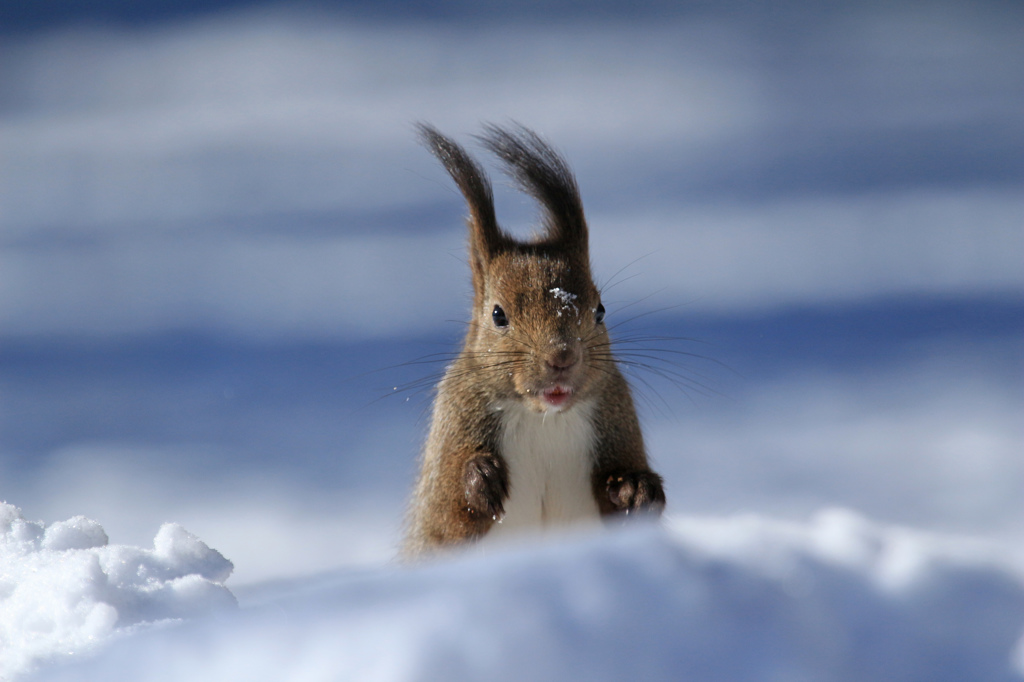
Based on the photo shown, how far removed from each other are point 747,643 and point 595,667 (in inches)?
6.1

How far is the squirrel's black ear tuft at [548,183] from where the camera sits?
2.95m

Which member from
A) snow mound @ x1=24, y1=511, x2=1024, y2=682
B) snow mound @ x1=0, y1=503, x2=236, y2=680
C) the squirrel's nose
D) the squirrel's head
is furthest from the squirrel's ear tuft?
snow mound @ x1=24, y1=511, x2=1024, y2=682

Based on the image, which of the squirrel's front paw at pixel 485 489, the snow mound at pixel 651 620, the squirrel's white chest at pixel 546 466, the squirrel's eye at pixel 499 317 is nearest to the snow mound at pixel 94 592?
the snow mound at pixel 651 620

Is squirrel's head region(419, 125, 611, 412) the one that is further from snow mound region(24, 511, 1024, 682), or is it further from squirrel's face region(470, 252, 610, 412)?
snow mound region(24, 511, 1024, 682)

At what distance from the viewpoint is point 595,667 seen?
886 millimetres

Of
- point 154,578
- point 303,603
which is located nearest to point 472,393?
point 154,578

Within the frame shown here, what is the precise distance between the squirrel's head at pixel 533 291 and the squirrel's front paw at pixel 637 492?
247 millimetres

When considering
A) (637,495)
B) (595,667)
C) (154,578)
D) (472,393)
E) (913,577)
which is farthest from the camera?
(472,393)

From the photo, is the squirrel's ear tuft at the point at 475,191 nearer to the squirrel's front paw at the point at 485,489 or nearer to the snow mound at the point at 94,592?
the squirrel's front paw at the point at 485,489

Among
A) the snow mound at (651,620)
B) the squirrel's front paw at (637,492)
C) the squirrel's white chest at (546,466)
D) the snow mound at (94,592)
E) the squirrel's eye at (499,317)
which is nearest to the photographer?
the snow mound at (651,620)

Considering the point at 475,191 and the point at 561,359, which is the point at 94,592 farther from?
the point at 475,191

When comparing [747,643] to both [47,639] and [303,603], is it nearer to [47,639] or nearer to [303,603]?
[303,603]

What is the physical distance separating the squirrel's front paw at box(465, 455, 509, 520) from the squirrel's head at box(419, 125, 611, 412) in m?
0.20

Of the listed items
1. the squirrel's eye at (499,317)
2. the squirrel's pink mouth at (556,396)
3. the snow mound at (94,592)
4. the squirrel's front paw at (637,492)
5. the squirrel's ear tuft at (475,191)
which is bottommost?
the squirrel's front paw at (637,492)
